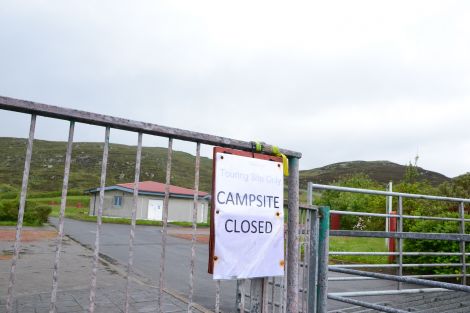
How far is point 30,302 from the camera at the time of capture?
18.4 feet

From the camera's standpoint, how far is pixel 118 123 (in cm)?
215

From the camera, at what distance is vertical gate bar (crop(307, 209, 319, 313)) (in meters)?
3.46

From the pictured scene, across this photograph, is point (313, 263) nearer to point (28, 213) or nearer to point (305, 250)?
point (305, 250)

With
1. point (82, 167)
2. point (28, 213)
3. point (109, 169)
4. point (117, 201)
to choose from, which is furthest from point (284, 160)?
point (82, 167)

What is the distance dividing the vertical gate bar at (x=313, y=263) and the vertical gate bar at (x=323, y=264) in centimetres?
4

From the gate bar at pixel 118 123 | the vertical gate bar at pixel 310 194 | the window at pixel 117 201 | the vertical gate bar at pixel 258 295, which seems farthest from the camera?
the window at pixel 117 201

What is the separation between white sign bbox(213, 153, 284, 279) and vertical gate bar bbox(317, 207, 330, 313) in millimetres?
851

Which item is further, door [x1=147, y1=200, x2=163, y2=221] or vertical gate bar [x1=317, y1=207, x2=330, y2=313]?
door [x1=147, y1=200, x2=163, y2=221]

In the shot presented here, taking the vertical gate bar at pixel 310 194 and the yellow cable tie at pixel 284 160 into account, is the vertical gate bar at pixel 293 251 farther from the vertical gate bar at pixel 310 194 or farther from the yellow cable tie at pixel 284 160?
the vertical gate bar at pixel 310 194

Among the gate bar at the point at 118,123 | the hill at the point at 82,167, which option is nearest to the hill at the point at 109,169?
the hill at the point at 82,167

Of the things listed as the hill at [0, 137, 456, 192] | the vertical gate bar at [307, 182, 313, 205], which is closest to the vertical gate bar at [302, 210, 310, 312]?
the vertical gate bar at [307, 182, 313, 205]

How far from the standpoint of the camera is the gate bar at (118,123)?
6.18 ft

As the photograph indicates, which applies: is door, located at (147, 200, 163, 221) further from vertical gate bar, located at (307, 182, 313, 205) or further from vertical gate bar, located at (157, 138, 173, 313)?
vertical gate bar, located at (157, 138, 173, 313)

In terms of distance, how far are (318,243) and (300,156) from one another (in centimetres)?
93
